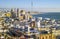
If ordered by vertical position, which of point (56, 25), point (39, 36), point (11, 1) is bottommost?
point (39, 36)

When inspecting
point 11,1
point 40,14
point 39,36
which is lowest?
point 39,36

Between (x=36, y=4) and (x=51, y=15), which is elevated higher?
(x=36, y=4)

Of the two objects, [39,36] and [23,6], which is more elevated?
[23,6]

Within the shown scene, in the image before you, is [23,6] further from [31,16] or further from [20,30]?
[20,30]

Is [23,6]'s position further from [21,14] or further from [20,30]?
[20,30]

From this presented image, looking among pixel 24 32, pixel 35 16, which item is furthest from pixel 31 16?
pixel 24 32

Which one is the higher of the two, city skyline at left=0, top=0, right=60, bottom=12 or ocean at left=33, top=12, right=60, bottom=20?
city skyline at left=0, top=0, right=60, bottom=12

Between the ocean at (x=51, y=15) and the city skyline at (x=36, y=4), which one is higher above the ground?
the city skyline at (x=36, y=4)

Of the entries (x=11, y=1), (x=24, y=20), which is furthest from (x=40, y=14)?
(x=11, y=1)
